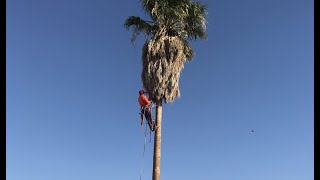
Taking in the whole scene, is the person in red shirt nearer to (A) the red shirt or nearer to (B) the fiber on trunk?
(A) the red shirt

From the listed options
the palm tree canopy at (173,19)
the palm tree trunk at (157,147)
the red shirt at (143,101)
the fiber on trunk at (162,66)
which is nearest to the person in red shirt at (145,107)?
the red shirt at (143,101)

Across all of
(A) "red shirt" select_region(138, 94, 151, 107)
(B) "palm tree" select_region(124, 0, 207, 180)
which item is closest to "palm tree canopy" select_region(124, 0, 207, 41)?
(B) "palm tree" select_region(124, 0, 207, 180)

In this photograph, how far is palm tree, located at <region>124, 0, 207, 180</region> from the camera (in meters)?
15.8

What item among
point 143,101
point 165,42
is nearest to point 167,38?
point 165,42

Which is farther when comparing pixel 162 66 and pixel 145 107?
pixel 162 66

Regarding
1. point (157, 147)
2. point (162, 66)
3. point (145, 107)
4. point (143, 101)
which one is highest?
point (162, 66)

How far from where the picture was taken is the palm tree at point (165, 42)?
15808mm

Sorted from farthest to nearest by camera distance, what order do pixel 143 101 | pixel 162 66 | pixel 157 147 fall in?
pixel 162 66 → pixel 143 101 → pixel 157 147

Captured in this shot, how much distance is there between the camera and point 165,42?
53.6ft

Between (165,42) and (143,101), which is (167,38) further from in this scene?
(143,101)

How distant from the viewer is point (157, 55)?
16.2 metres
